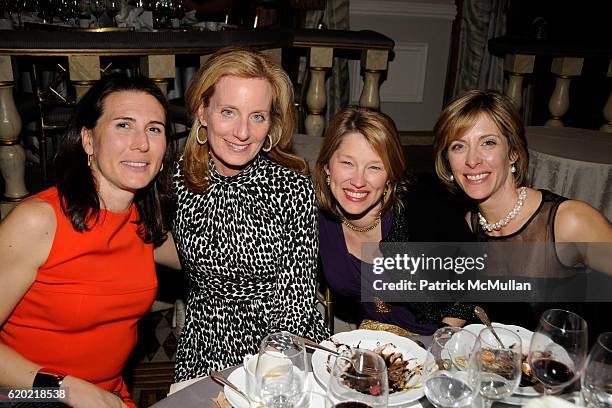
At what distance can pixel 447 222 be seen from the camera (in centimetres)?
211

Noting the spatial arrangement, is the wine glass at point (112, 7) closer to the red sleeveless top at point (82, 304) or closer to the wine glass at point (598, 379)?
the red sleeveless top at point (82, 304)

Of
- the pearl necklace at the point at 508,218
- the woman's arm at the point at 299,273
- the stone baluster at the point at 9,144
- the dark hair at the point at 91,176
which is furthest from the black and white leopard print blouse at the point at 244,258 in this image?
the stone baluster at the point at 9,144

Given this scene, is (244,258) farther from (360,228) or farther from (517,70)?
(517,70)

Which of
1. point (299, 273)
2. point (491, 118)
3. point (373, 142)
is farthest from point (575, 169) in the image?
point (299, 273)

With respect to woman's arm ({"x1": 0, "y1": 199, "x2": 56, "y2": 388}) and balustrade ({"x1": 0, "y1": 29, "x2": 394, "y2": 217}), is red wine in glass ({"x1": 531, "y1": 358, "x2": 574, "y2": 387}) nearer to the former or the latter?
woman's arm ({"x1": 0, "y1": 199, "x2": 56, "y2": 388})

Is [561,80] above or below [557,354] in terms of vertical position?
above

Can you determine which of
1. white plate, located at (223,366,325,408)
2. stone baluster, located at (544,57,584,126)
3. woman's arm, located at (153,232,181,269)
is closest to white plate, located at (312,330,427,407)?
white plate, located at (223,366,325,408)

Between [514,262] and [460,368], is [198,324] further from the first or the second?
[514,262]

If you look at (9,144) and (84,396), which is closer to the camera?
(84,396)

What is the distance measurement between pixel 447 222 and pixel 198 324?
3.30 ft

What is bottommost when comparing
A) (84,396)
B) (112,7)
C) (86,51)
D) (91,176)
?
(84,396)

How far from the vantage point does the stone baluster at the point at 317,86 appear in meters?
3.78

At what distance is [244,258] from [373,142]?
2.05 ft

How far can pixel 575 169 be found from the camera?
10.4 feet
